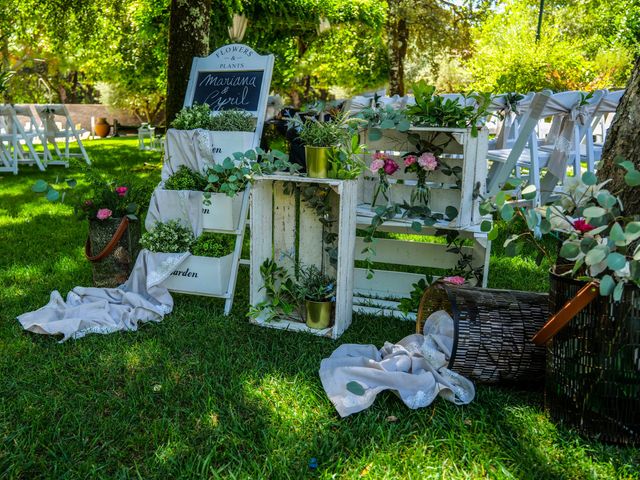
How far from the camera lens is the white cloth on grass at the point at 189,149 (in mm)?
3512

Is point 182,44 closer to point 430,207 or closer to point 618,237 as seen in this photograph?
point 430,207

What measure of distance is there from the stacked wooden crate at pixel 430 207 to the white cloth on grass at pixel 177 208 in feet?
3.13

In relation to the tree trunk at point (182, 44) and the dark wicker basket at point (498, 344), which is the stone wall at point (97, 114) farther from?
the dark wicker basket at point (498, 344)

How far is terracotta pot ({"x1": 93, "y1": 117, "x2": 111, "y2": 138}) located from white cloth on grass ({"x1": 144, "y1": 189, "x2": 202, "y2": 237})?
22.5m

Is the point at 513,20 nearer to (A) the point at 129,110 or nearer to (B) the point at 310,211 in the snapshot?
(A) the point at 129,110

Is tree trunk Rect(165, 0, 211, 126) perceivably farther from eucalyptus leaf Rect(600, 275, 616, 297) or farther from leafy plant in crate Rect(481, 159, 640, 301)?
eucalyptus leaf Rect(600, 275, 616, 297)

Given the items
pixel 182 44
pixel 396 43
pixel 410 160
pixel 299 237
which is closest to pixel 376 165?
pixel 410 160

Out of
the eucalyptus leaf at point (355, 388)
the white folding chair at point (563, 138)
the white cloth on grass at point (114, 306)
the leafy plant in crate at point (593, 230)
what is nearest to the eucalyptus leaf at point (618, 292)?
the leafy plant in crate at point (593, 230)

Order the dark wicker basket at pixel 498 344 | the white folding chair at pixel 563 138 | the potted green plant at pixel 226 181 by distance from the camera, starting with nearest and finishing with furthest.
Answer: the dark wicker basket at pixel 498 344 < the potted green plant at pixel 226 181 < the white folding chair at pixel 563 138

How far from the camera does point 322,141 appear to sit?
3.07 metres

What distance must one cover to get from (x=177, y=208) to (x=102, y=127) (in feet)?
74.1

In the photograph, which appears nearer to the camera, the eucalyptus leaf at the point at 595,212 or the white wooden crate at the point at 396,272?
the eucalyptus leaf at the point at 595,212

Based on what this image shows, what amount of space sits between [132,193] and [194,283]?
2.75ft

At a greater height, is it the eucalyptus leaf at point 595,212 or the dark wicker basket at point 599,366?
the eucalyptus leaf at point 595,212
